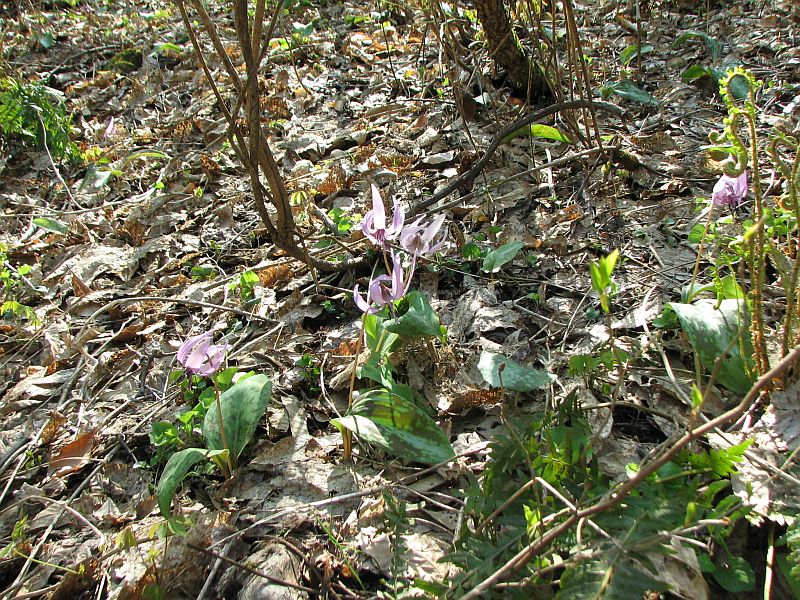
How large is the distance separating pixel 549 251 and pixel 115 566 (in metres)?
1.67

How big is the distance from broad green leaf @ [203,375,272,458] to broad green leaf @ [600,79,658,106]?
2.24 metres

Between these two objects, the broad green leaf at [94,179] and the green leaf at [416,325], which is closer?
the green leaf at [416,325]

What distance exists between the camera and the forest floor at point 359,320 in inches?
45.9

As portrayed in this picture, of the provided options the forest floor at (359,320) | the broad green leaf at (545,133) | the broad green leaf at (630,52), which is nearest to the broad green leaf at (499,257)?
the forest floor at (359,320)

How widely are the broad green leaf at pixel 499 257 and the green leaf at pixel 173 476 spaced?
108 cm

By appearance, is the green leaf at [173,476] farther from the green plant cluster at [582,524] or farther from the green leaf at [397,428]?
the green plant cluster at [582,524]

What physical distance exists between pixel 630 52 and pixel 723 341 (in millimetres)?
2399

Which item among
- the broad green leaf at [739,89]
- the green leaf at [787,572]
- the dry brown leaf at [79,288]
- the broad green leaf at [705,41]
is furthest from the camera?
the broad green leaf at [705,41]

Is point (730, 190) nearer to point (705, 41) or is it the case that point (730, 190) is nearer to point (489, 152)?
point (489, 152)

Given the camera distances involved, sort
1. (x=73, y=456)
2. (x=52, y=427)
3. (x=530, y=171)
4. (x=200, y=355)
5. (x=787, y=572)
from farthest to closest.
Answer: (x=530, y=171) < (x=52, y=427) < (x=73, y=456) < (x=200, y=355) < (x=787, y=572)

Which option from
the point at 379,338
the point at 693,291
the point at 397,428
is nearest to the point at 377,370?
the point at 379,338

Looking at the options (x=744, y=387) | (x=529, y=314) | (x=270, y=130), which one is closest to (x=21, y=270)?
(x=270, y=130)

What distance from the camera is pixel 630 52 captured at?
123 inches

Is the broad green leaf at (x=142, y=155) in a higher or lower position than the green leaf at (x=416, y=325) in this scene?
higher
